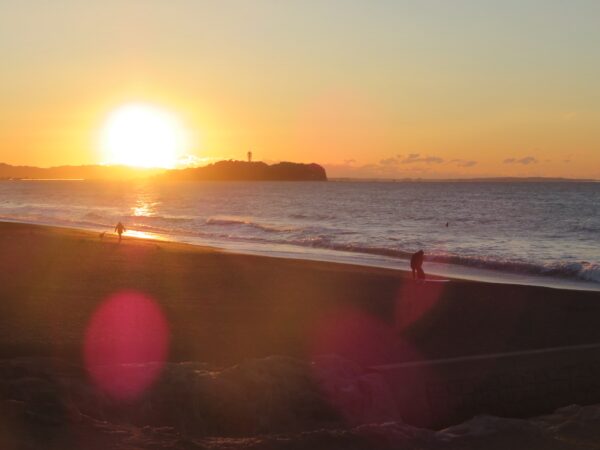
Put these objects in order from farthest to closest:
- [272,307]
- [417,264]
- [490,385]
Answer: [417,264] → [272,307] → [490,385]

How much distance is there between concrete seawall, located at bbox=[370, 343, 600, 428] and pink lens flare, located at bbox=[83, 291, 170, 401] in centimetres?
287

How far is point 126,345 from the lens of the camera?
9.58 metres

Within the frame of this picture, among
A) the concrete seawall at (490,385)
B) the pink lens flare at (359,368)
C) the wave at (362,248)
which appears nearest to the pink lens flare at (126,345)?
the pink lens flare at (359,368)

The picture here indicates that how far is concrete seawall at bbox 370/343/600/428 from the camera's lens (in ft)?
27.0

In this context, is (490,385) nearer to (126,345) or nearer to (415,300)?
(126,345)

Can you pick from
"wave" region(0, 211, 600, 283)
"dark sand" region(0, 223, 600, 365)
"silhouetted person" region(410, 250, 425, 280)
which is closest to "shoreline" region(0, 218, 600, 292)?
"wave" region(0, 211, 600, 283)

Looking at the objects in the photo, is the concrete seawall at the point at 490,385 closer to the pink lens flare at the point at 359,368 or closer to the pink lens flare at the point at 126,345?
the pink lens flare at the point at 359,368

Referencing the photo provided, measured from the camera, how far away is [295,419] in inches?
281

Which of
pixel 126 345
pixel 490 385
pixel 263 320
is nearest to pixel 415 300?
pixel 263 320

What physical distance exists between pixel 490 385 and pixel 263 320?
4520 millimetres

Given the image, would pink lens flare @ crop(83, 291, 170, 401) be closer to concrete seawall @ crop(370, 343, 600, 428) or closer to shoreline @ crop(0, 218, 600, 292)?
concrete seawall @ crop(370, 343, 600, 428)

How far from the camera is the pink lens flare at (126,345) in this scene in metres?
7.34

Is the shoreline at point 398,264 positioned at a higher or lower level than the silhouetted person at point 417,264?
lower

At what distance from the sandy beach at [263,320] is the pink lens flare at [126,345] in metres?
0.14
